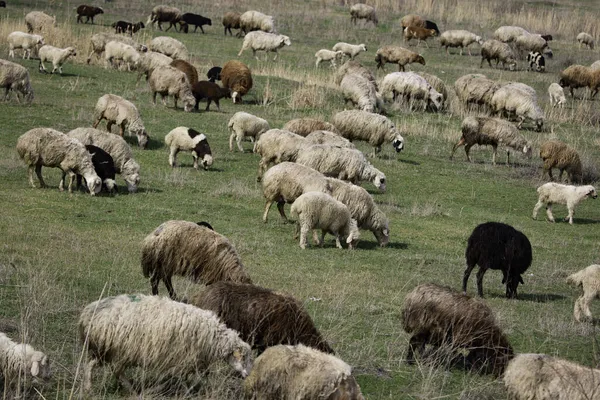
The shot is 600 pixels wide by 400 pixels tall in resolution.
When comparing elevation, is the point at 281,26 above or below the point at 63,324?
above

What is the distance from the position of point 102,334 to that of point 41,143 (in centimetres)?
1005

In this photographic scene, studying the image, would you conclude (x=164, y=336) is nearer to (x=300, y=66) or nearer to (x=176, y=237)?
(x=176, y=237)

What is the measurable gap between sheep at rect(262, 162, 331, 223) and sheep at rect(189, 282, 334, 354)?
7471 mm

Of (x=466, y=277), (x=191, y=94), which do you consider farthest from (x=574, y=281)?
(x=191, y=94)

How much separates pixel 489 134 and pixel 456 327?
15593 millimetres

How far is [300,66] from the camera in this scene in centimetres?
3650

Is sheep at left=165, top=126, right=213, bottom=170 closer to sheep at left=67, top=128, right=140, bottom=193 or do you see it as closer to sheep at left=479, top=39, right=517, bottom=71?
sheep at left=67, top=128, right=140, bottom=193

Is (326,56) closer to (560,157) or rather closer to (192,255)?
(560,157)

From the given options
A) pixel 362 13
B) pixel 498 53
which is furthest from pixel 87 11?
pixel 498 53

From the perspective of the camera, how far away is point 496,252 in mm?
13617

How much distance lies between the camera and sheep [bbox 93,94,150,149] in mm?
21625

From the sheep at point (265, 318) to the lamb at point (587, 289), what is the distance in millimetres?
5171

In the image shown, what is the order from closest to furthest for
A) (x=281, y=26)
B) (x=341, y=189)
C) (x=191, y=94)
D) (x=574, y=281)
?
(x=574, y=281)
(x=341, y=189)
(x=191, y=94)
(x=281, y=26)

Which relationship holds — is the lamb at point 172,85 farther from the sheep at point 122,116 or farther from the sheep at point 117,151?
the sheep at point 117,151
